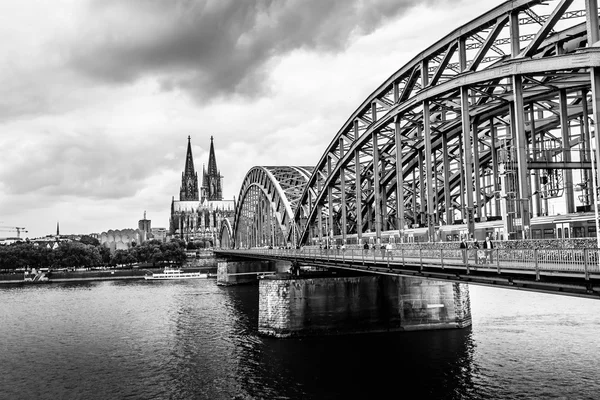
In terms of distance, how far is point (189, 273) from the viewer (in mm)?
144125

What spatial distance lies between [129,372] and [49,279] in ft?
369

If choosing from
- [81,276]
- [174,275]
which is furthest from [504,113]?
[81,276]

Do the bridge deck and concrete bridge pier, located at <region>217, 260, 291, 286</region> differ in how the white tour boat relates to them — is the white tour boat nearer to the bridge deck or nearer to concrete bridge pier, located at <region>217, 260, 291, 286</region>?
concrete bridge pier, located at <region>217, 260, 291, 286</region>

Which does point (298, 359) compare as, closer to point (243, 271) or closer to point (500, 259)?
point (500, 259)

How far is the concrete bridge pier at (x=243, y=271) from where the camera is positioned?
379 ft

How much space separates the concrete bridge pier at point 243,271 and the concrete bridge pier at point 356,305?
204 feet

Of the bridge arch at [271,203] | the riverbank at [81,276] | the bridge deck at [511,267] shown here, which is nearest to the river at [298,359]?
the bridge deck at [511,267]

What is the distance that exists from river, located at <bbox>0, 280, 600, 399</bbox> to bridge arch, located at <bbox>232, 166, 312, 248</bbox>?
114 ft

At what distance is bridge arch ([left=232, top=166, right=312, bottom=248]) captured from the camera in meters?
100

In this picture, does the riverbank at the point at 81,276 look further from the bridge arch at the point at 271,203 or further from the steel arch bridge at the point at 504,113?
the steel arch bridge at the point at 504,113

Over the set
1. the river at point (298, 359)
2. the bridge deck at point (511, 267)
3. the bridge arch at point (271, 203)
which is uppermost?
the bridge arch at point (271, 203)

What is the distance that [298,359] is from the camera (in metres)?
41.9

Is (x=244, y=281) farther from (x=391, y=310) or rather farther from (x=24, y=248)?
(x=24, y=248)

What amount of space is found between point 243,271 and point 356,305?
67.6m
